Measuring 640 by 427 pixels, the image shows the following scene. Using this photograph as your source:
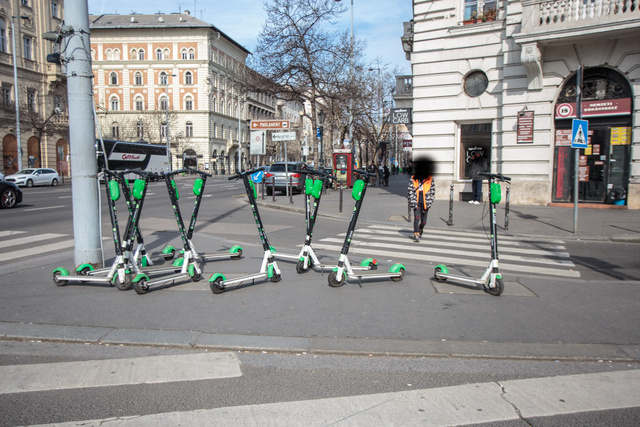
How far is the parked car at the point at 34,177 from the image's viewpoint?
36312 millimetres

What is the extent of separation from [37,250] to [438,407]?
827 cm

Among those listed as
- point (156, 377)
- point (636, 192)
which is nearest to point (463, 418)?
point (156, 377)

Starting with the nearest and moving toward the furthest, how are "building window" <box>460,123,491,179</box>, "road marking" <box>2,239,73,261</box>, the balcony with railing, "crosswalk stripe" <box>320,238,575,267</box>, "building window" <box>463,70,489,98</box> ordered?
"road marking" <box>2,239,73,261</box>, "crosswalk stripe" <box>320,238,575,267</box>, the balcony with railing, "building window" <box>463,70,489,98</box>, "building window" <box>460,123,491,179</box>

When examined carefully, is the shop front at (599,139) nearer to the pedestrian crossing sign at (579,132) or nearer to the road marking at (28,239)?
the pedestrian crossing sign at (579,132)

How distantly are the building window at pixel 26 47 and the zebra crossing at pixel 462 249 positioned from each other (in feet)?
163

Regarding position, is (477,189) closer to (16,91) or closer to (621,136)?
(621,136)

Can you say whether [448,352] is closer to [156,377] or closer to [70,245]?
[156,377]

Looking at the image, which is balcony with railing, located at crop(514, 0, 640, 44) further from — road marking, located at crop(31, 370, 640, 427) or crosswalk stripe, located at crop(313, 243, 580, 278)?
road marking, located at crop(31, 370, 640, 427)

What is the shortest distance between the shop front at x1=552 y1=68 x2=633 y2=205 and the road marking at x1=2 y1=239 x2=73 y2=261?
1552 centimetres

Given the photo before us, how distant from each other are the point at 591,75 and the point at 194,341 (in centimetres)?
1685

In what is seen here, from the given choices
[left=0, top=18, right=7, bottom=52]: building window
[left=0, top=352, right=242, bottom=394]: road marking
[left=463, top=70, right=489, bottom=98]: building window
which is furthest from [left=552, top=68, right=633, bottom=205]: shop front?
[left=0, top=18, right=7, bottom=52]: building window

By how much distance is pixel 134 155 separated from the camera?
48.5m

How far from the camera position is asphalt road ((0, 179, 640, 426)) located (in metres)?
3.42

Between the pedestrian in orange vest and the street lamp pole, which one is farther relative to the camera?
the street lamp pole
